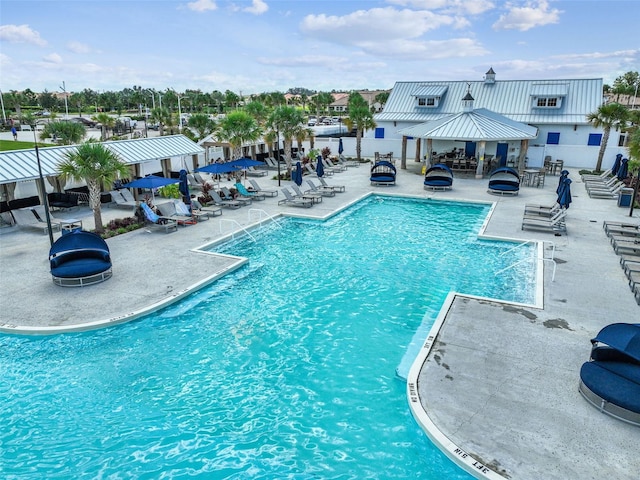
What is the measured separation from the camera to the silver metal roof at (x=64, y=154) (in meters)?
18.7

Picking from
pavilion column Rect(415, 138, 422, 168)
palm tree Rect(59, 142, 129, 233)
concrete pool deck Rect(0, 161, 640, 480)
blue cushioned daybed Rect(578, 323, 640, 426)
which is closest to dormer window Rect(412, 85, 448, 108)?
pavilion column Rect(415, 138, 422, 168)

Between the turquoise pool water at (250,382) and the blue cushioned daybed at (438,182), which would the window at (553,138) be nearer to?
the blue cushioned daybed at (438,182)

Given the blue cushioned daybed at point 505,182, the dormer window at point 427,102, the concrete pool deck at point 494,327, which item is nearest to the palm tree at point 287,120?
the concrete pool deck at point 494,327

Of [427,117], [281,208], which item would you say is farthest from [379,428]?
[427,117]

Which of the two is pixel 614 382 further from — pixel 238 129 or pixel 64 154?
pixel 238 129

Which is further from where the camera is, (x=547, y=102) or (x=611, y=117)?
(x=547, y=102)

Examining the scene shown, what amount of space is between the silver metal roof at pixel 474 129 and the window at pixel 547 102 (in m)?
7.84

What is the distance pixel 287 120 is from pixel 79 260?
63.7 ft

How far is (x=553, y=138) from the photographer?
37375 millimetres

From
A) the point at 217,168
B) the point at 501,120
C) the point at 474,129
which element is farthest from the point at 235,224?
the point at 501,120

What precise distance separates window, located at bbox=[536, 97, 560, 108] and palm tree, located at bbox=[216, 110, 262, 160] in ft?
→ 84.0

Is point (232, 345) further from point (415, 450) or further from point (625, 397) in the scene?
point (625, 397)

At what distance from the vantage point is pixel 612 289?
1240cm

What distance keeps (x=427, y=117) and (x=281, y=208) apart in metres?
24.7
